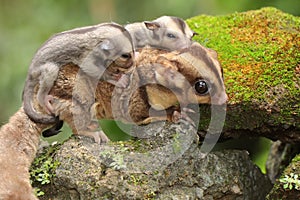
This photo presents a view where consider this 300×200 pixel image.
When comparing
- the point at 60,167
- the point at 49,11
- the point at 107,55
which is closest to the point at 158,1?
the point at 49,11

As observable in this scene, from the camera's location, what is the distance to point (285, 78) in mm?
4785

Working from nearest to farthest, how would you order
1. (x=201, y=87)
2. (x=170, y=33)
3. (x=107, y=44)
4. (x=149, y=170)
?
(x=149, y=170) < (x=201, y=87) < (x=107, y=44) < (x=170, y=33)

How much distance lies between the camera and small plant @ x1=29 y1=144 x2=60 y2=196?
4258mm

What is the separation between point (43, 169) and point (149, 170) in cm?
83

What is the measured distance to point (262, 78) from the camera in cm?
483

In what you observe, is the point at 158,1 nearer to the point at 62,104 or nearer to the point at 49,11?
the point at 49,11

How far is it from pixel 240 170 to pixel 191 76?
875mm

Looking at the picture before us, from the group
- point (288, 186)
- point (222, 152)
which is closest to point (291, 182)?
point (288, 186)

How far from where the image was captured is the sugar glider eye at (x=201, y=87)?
4.58 m

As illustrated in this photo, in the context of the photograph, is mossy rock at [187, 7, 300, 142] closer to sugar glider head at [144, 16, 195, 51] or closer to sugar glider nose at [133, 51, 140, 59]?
sugar glider head at [144, 16, 195, 51]

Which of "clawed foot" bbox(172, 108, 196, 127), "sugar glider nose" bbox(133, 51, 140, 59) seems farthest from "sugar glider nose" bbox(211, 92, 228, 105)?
"sugar glider nose" bbox(133, 51, 140, 59)

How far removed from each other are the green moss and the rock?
588 mm

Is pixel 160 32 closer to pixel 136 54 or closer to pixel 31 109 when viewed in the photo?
pixel 136 54

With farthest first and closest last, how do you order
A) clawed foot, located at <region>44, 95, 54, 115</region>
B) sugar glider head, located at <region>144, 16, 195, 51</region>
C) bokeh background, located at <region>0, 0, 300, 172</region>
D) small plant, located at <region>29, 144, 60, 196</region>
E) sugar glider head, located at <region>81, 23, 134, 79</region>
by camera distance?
1. bokeh background, located at <region>0, 0, 300, 172</region>
2. sugar glider head, located at <region>144, 16, 195, 51</region>
3. sugar glider head, located at <region>81, 23, 134, 79</region>
4. clawed foot, located at <region>44, 95, 54, 115</region>
5. small plant, located at <region>29, 144, 60, 196</region>
